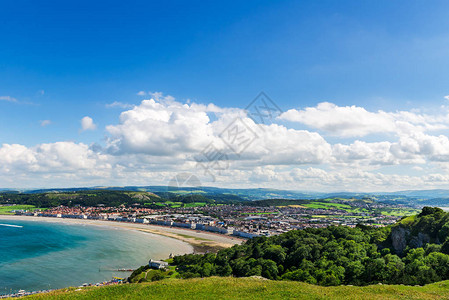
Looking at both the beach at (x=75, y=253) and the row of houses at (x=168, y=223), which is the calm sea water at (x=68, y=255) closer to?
the beach at (x=75, y=253)

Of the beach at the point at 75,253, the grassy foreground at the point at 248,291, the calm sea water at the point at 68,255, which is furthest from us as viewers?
the beach at the point at 75,253

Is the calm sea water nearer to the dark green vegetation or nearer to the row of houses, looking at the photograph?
the dark green vegetation

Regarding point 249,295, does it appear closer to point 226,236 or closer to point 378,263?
point 378,263

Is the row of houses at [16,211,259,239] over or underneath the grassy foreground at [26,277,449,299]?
underneath

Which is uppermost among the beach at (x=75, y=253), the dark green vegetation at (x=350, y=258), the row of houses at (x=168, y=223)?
the dark green vegetation at (x=350, y=258)

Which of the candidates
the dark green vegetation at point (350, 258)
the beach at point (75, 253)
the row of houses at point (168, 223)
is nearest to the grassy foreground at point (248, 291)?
the dark green vegetation at point (350, 258)

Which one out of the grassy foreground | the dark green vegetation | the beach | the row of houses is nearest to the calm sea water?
the beach

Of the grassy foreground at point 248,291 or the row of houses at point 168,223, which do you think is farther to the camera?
the row of houses at point 168,223
